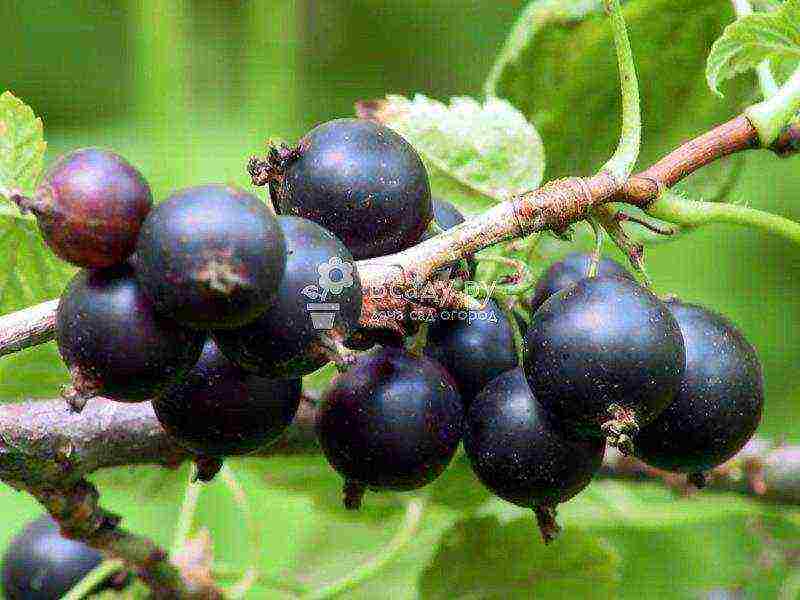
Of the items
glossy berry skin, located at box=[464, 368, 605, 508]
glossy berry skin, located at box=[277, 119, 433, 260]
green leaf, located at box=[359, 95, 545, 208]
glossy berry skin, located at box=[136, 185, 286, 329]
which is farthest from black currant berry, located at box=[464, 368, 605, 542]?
green leaf, located at box=[359, 95, 545, 208]

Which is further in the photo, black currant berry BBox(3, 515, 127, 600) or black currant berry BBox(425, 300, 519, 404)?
black currant berry BBox(3, 515, 127, 600)

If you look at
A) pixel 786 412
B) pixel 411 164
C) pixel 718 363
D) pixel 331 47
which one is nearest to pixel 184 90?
pixel 331 47

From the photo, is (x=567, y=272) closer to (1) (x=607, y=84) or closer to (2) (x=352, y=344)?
(2) (x=352, y=344)

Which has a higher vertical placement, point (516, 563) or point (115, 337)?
point (115, 337)

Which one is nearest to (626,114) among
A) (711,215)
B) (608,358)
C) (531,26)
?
(711,215)

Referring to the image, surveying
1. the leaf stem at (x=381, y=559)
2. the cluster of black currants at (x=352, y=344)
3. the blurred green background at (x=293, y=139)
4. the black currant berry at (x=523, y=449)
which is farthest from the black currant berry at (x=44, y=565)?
the black currant berry at (x=523, y=449)

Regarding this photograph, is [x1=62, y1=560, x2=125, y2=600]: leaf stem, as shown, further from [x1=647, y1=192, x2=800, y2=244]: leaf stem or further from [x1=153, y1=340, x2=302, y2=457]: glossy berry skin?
[x1=647, y1=192, x2=800, y2=244]: leaf stem
